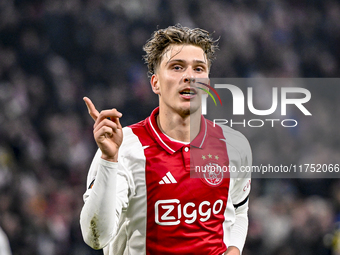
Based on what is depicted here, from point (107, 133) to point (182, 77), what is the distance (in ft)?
2.00

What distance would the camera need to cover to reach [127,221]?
2.11 meters

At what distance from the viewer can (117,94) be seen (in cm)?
579

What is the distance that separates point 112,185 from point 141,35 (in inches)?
187

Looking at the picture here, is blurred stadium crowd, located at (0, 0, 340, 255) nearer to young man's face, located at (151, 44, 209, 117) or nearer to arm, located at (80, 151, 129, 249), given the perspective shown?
young man's face, located at (151, 44, 209, 117)

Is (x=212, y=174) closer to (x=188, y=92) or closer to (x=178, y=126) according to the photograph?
(x=178, y=126)

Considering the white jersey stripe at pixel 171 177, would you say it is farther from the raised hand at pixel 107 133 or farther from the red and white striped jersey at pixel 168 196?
the raised hand at pixel 107 133

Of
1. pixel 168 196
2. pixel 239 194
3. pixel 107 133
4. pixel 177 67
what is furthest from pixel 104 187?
pixel 239 194

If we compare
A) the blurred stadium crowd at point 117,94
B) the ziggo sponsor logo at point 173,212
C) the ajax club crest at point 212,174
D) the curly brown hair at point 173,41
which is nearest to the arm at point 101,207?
the ziggo sponsor logo at point 173,212

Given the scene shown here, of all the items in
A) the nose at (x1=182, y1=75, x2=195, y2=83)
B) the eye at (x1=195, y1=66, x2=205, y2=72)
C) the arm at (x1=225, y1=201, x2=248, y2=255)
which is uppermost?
the eye at (x1=195, y1=66, x2=205, y2=72)

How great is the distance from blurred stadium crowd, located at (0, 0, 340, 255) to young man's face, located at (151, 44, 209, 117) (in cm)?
259

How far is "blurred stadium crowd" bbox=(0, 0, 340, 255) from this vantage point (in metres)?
4.93

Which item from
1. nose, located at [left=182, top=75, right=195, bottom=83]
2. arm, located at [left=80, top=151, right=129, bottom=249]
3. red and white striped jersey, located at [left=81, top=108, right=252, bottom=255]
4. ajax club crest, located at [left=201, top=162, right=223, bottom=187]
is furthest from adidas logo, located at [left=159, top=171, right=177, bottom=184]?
nose, located at [left=182, top=75, right=195, bottom=83]

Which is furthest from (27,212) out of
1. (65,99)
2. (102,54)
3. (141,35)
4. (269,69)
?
(269,69)

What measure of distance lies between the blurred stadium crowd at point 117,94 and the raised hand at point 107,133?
3.07 m
